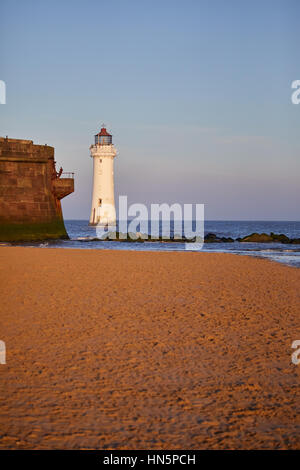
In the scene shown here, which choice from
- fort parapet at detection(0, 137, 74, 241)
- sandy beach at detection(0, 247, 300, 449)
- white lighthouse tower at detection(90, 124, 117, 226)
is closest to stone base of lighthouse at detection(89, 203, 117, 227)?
white lighthouse tower at detection(90, 124, 117, 226)

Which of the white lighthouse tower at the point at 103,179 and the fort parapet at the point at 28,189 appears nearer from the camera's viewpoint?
the fort parapet at the point at 28,189

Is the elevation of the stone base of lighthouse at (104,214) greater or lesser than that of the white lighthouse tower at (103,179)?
lesser

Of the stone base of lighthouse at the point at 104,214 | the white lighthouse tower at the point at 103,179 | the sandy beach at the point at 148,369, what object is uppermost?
the white lighthouse tower at the point at 103,179

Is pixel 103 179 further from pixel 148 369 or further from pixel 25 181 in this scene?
pixel 148 369

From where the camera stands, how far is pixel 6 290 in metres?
7.80

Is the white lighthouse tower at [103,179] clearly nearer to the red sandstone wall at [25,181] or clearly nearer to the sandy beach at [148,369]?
the red sandstone wall at [25,181]

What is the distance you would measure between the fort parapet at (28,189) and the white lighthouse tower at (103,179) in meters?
16.9

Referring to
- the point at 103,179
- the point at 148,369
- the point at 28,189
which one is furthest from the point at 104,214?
the point at 148,369

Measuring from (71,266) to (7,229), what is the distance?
12116 millimetres

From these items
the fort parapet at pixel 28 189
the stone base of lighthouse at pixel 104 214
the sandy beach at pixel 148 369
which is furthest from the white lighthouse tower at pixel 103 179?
the sandy beach at pixel 148 369

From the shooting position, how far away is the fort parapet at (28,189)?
22.5 meters

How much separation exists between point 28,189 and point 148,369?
20.4m

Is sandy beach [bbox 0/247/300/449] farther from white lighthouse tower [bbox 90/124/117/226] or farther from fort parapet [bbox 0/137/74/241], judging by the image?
white lighthouse tower [bbox 90/124/117/226]
